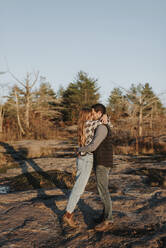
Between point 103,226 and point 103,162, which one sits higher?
point 103,162

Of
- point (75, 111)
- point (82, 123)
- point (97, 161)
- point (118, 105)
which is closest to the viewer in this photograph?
point (97, 161)

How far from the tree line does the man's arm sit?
33.7ft

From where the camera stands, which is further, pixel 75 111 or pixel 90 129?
pixel 75 111

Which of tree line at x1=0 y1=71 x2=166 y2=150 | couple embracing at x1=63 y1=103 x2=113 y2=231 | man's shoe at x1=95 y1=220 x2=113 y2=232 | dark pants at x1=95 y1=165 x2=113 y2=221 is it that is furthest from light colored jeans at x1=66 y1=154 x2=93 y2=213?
tree line at x1=0 y1=71 x2=166 y2=150

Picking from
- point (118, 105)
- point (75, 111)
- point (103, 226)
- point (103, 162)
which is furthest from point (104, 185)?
point (75, 111)

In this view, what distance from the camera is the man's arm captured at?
2.62 metres

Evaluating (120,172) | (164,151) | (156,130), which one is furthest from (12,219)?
(156,130)

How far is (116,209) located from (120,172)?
108 inches

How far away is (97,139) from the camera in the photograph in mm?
2646

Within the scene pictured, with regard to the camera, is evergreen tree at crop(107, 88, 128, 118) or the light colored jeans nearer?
the light colored jeans

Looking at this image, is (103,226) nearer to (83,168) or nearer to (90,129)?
(83,168)

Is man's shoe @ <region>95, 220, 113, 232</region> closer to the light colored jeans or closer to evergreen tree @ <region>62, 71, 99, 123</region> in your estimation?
the light colored jeans

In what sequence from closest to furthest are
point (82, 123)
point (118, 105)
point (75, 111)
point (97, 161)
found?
point (97, 161)
point (82, 123)
point (118, 105)
point (75, 111)

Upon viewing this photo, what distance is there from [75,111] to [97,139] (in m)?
22.6
